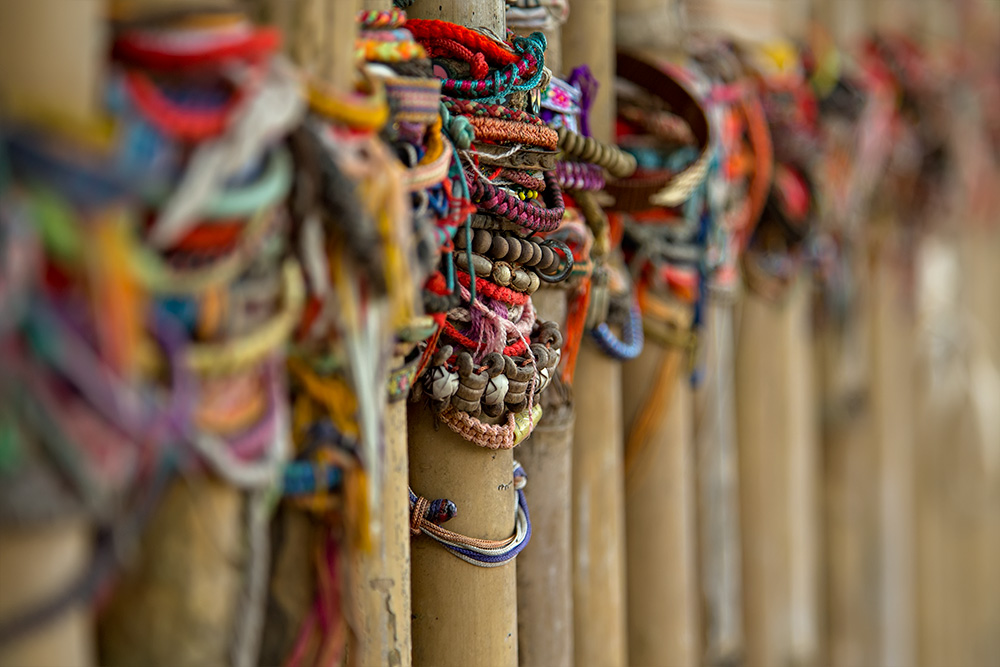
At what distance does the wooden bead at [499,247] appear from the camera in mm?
746

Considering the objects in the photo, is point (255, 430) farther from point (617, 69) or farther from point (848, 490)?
point (848, 490)

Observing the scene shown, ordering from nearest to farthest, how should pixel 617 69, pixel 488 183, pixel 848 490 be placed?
1. pixel 488 183
2. pixel 617 69
3. pixel 848 490

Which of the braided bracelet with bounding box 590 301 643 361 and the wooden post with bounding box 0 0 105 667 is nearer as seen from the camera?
the wooden post with bounding box 0 0 105 667

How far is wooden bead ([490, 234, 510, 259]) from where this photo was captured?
746 millimetres

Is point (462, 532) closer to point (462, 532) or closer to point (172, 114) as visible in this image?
point (462, 532)

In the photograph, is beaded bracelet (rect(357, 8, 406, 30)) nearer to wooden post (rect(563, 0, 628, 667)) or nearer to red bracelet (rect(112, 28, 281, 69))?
red bracelet (rect(112, 28, 281, 69))

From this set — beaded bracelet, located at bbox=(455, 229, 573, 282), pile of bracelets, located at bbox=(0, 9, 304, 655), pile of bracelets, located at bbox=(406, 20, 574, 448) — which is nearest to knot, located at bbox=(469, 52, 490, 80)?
pile of bracelets, located at bbox=(406, 20, 574, 448)

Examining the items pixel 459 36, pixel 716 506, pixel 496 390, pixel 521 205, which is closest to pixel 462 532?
pixel 496 390

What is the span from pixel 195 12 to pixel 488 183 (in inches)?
10.7

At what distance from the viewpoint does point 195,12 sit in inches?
19.2

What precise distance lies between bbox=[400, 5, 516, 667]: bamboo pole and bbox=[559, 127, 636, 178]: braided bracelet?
0.11 meters

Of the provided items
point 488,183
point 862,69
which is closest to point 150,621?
point 488,183

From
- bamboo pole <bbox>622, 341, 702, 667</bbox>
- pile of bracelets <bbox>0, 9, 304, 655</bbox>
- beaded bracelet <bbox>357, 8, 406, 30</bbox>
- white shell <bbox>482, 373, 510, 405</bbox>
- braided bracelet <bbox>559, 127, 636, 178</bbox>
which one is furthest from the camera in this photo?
bamboo pole <bbox>622, 341, 702, 667</bbox>

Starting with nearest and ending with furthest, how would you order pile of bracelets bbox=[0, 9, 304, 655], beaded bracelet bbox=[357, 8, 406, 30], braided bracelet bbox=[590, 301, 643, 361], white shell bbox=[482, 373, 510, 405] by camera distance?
pile of bracelets bbox=[0, 9, 304, 655]
beaded bracelet bbox=[357, 8, 406, 30]
white shell bbox=[482, 373, 510, 405]
braided bracelet bbox=[590, 301, 643, 361]
